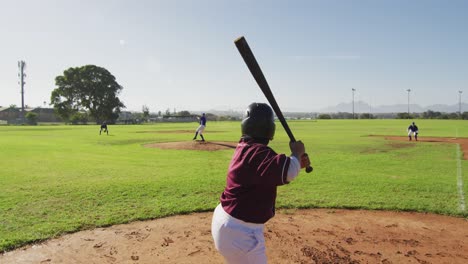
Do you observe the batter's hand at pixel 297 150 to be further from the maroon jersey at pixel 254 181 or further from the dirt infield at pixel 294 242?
the dirt infield at pixel 294 242

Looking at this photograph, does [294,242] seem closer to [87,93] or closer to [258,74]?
[258,74]

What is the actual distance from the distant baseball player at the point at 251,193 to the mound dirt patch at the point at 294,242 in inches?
86.6

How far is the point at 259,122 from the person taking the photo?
3.04m

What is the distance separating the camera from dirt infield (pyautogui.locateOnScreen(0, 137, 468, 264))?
5035 mm

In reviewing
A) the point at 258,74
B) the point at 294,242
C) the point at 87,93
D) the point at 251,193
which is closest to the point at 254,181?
the point at 251,193

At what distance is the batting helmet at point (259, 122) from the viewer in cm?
304

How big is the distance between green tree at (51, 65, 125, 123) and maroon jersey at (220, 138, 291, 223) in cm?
7803

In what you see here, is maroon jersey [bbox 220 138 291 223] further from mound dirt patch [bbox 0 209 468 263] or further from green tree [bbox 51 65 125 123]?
green tree [bbox 51 65 125 123]

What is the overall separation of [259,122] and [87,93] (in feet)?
261

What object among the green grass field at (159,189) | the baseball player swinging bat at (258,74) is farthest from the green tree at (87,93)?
the baseball player swinging bat at (258,74)

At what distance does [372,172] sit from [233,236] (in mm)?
10459

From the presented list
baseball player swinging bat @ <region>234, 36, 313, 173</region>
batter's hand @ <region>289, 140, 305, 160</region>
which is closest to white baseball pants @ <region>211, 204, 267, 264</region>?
batter's hand @ <region>289, 140, 305, 160</region>

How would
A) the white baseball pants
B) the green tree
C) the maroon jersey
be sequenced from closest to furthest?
1. the maroon jersey
2. the white baseball pants
3. the green tree

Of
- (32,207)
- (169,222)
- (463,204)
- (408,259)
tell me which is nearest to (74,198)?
(32,207)
